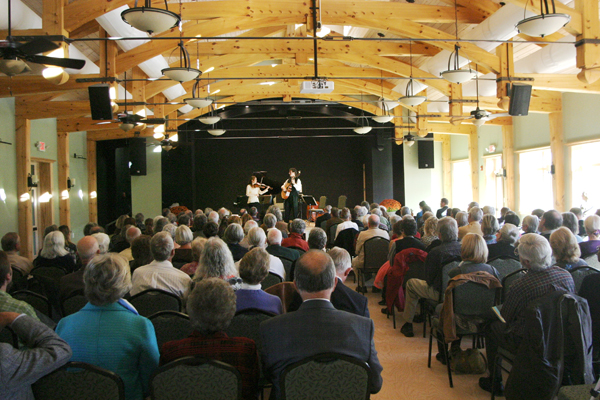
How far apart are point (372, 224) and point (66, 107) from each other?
709cm

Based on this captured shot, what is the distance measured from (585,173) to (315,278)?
10815 millimetres

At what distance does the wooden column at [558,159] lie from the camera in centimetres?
1094

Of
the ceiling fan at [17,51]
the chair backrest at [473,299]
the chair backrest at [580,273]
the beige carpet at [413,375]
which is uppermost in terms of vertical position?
the ceiling fan at [17,51]

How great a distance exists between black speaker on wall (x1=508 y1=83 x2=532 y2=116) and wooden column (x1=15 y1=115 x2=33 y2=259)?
9359 mm

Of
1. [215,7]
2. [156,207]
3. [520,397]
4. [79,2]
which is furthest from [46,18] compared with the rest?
[156,207]

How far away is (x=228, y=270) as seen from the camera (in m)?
3.19

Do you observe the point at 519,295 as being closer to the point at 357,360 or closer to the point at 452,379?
the point at 452,379

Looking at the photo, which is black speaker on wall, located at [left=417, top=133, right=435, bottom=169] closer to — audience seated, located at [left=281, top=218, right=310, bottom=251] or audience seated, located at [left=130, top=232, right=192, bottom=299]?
audience seated, located at [left=281, top=218, right=310, bottom=251]

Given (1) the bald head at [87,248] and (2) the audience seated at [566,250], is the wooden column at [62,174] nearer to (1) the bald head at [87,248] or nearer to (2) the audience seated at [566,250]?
(1) the bald head at [87,248]

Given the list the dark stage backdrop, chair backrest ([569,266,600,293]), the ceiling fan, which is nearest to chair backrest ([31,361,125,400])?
chair backrest ([569,266,600,293])

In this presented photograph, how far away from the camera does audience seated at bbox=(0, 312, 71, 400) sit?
1.62m

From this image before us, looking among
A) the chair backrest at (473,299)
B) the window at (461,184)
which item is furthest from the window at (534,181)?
the chair backrest at (473,299)

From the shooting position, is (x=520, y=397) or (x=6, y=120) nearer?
(x=520, y=397)

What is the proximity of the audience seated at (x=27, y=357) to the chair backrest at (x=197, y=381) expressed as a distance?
366mm
